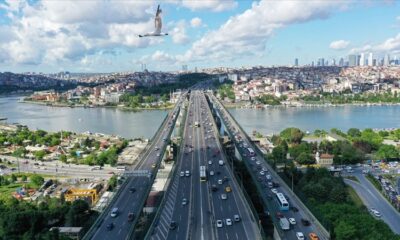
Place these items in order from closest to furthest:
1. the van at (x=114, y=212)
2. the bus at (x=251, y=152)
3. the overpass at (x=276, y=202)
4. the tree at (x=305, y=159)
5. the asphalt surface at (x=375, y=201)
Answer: the overpass at (x=276, y=202) → the van at (x=114, y=212) → the asphalt surface at (x=375, y=201) → the bus at (x=251, y=152) → the tree at (x=305, y=159)

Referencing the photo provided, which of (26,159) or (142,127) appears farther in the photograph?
(142,127)

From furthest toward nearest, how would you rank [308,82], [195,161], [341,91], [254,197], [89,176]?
[308,82] → [341,91] → [89,176] → [195,161] → [254,197]

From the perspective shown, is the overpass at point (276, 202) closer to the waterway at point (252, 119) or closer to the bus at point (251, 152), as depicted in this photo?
the bus at point (251, 152)

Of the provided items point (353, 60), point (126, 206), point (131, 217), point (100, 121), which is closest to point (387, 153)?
point (126, 206)

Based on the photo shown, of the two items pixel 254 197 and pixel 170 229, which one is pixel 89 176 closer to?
pixel 254 197

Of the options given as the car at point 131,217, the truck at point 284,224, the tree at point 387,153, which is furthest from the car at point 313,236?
the tree at point 387,153

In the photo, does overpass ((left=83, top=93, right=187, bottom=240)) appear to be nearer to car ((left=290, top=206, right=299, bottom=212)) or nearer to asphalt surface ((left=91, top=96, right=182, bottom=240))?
asphalt surface ((left=91, top=96, right=182, bottom=240))

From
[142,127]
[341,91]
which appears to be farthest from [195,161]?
[341,91]
